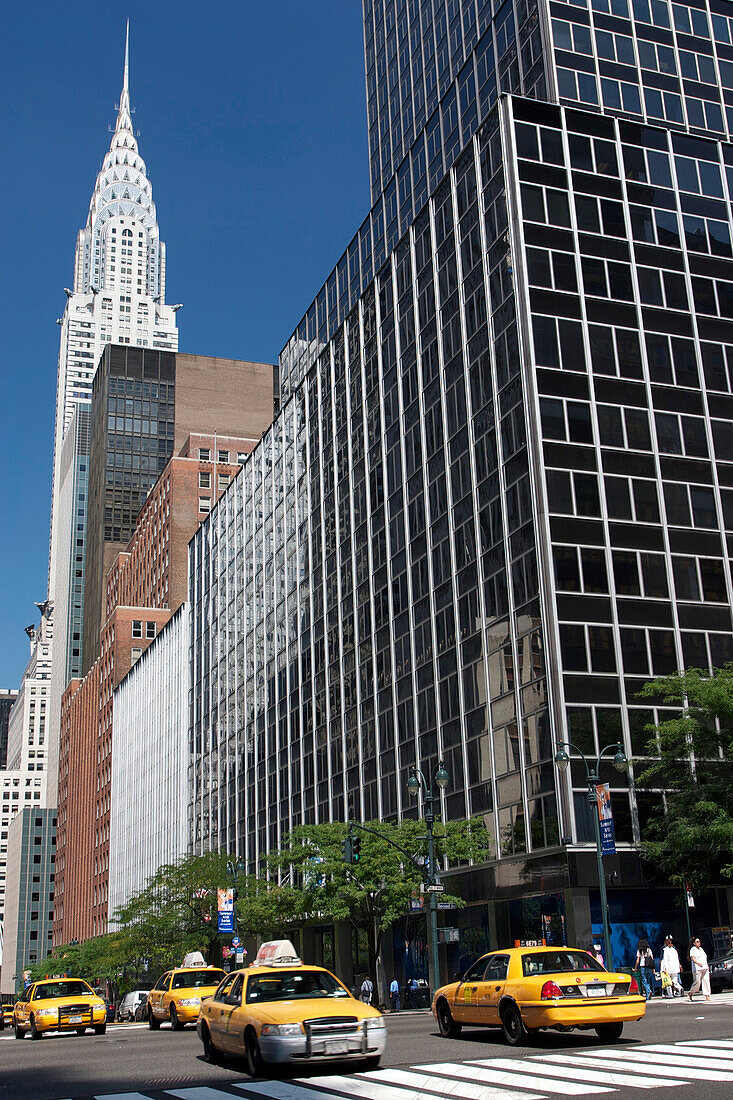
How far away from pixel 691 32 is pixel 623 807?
4000 cm

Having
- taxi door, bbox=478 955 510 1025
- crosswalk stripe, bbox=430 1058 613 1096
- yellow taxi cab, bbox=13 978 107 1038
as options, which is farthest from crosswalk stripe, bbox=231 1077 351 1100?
yellow taxi cab, bbox=13 978 107 1038

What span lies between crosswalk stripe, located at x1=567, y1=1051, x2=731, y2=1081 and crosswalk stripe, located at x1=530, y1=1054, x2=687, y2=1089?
0.31 meters

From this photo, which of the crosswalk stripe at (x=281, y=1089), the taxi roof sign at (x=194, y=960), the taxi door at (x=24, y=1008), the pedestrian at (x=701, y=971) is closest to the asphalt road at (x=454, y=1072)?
the crosswalk stripe at (x=281, y=1089)

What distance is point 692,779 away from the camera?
38.8m

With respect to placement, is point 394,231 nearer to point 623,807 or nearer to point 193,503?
point 623,807

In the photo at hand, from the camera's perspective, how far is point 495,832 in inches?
1687

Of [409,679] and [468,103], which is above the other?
[468,103]

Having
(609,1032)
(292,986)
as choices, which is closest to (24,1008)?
(292,986)

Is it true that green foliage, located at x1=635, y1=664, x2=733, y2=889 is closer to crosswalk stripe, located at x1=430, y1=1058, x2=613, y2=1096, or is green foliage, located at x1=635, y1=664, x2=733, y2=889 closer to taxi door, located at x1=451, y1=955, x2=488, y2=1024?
taxi door, located at x1=451, y1=955, x2=488, y2=1024

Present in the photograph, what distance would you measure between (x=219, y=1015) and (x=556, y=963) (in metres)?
5.57

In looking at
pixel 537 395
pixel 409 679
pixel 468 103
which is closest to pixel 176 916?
pixel 409 679

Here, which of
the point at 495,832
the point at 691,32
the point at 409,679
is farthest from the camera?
the point at 691,32

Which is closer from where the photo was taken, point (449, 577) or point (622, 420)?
point (622, 420)

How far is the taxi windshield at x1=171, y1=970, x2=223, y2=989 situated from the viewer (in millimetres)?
33188
